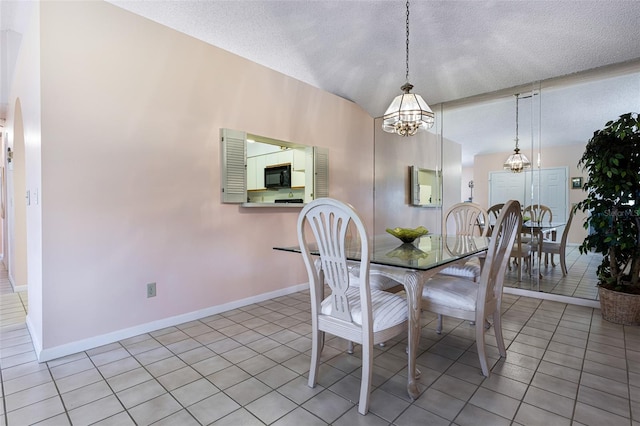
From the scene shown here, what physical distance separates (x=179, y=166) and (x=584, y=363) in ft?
10.8

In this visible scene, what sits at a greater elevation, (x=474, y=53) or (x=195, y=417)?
(x=474, y=53)

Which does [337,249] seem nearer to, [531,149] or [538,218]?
[538,218]

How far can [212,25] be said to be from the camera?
9.12 feet

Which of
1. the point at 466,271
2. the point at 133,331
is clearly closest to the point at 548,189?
the point at 466,271

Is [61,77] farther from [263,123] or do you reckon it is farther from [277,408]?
[277,408]

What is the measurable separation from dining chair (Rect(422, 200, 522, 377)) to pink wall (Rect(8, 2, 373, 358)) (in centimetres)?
197

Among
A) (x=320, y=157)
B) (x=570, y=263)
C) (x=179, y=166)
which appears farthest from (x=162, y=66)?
(x=570, y=263)

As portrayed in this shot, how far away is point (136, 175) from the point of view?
96.2 inches

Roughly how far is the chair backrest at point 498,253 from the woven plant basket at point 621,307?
1.50 meters

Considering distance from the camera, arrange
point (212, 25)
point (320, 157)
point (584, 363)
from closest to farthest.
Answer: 1. point (584, 363)
2. point (212, 25)
3. point (320, 157)

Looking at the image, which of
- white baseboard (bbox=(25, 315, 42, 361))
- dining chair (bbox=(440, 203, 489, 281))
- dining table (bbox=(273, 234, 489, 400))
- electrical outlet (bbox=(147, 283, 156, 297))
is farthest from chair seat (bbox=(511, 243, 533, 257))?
white baseboard (bbox=(25, 315, 42, 361))

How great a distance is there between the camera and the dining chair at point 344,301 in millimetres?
1500

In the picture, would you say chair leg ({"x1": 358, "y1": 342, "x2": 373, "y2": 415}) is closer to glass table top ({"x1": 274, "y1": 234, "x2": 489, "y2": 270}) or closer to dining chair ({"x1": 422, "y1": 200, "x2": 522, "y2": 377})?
glass table top ({"x1": 274, "y1": 234, "x2": 489, "y2": 270})

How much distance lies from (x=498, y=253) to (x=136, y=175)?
266 cm
